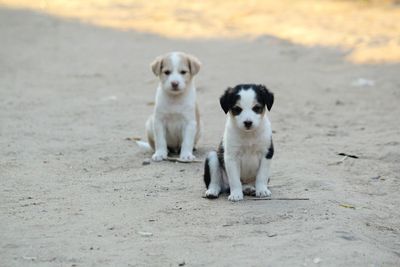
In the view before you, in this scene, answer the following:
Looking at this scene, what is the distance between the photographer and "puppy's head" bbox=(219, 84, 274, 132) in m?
6.76

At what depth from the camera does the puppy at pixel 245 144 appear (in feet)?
22.4

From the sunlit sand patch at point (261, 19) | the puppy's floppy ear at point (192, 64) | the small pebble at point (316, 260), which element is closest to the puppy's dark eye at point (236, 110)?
the small pebble at point (316, 260)

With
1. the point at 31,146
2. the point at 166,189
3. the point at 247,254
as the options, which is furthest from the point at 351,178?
the point at 31,146

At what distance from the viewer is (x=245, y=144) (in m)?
6.97

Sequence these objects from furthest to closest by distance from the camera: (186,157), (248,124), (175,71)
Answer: (175,71) → (186,157) → (248,124)

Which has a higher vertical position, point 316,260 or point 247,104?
point 247,104

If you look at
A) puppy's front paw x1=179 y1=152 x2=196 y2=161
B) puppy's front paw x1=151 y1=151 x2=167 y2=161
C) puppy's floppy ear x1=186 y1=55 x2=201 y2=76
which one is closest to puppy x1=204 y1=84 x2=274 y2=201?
puppy's front paw x1=179 y1=152 x2=196 y2=161

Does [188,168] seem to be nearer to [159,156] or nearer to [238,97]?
[159,156]

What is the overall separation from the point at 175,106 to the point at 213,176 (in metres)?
2.21

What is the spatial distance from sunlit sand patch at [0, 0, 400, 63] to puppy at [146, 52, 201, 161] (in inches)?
250

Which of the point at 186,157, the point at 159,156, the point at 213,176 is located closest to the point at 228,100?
the point at 213,176

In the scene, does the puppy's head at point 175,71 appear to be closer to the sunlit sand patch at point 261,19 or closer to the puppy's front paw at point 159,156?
the puppy's front paw at point 159,156

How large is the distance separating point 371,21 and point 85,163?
10675 millimetres

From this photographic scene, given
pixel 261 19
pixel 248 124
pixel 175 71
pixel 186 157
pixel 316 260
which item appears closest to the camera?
pixel 316 260
